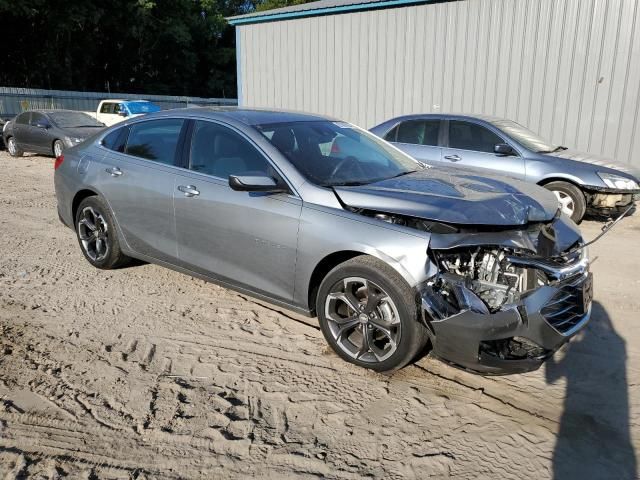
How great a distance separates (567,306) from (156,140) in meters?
3.47

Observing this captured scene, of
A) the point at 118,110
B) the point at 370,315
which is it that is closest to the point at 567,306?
the point at 370,315

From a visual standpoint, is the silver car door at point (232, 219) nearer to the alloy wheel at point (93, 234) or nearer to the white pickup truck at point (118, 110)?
the alloy wheel at point (93, 234)

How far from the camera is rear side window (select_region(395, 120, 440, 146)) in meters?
8.52

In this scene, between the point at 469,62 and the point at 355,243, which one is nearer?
the point at 355,243

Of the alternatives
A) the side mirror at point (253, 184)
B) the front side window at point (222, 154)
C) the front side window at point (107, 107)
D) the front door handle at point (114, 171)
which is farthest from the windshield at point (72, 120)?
the side mirror at point (253, 184)

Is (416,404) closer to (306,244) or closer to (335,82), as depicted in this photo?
(306,244)

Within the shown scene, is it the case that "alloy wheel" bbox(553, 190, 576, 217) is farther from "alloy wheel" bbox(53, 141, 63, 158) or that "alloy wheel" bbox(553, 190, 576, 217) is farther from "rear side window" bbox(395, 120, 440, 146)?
"alloy wheel" bbox(53, 141, 63, 158)

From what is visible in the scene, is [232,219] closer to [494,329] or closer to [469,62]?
[494,329]

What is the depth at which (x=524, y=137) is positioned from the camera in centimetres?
825

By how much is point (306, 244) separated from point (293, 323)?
36.7 inches

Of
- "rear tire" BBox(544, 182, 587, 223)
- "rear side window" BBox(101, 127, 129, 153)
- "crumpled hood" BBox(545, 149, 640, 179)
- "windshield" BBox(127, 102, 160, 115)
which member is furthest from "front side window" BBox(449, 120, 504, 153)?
"windshield" BBox(127, 102, 160, 115)

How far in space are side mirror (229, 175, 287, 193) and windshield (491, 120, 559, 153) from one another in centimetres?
547

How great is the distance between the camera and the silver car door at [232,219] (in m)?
3.72

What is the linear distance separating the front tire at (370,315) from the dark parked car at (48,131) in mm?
11880
